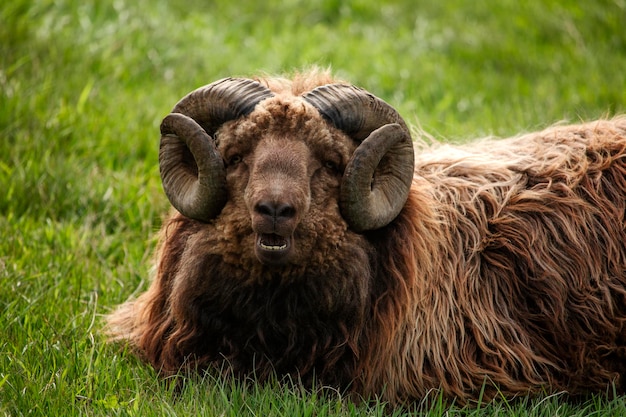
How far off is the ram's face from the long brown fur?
0.05ft

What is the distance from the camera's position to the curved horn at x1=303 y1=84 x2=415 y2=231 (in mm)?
5074

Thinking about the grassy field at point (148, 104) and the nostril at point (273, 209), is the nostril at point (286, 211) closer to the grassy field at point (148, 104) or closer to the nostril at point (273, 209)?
the nostril at point (273, 209)

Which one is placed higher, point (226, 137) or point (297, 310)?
point (226, 137)

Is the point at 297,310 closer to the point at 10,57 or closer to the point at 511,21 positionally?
the point at 10,57

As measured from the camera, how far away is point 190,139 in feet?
16.8

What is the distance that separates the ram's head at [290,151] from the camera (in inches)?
197

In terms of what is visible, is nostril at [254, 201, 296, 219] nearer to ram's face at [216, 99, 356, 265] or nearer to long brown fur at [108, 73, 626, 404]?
ram's face at [216, 99, 356, 265]

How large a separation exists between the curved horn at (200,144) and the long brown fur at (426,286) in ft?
0.32

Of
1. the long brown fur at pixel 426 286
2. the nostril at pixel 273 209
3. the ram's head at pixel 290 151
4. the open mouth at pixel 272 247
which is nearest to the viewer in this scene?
the nostril at pixel 273 209

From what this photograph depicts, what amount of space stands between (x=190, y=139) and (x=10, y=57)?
4.98m

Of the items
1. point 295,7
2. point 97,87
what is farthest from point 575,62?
point 97,87

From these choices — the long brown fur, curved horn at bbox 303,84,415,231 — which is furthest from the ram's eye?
curved horn at bbox 303,84,415,231

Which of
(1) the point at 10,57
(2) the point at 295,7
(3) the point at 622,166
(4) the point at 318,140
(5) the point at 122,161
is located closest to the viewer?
(4) the point at 318,140

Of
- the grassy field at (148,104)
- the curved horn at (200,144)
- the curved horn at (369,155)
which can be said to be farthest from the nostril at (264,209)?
the grassy field at (148,104)
